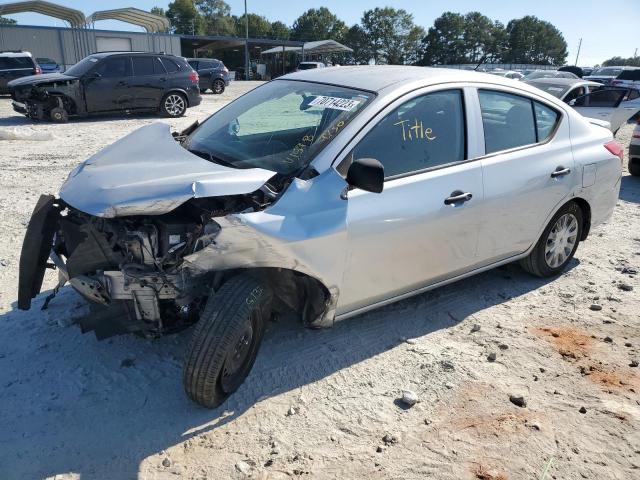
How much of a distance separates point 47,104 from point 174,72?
135 inches

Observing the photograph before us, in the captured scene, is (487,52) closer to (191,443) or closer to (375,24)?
(375,24)

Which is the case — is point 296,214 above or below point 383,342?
above

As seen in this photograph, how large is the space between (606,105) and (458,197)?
32.6 ft

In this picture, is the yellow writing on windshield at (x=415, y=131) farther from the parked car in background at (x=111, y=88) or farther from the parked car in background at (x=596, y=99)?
the parked car in background at (x=111, y=88)

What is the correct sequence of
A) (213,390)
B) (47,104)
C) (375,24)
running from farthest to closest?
(375,24) < (47,104) < (213,390)

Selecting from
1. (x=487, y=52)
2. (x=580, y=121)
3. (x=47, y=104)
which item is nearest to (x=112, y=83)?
(x=47, y=104)

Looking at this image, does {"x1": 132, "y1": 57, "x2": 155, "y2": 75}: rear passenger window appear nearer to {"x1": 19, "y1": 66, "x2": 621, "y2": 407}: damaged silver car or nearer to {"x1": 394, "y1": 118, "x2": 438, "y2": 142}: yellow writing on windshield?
{"x1": 19, "y1": 66, "x2": 621, "y2": 407}: damaged silver car

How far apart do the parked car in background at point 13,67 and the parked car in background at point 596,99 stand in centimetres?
1565

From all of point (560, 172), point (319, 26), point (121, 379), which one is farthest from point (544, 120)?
point (319, 26)

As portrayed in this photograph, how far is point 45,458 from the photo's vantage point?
2.52m

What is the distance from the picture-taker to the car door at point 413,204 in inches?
120

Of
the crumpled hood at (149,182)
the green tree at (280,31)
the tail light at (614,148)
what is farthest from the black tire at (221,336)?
the green tree at (280,31)

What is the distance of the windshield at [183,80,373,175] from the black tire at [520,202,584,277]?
2.12m

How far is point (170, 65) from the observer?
14102 mm
